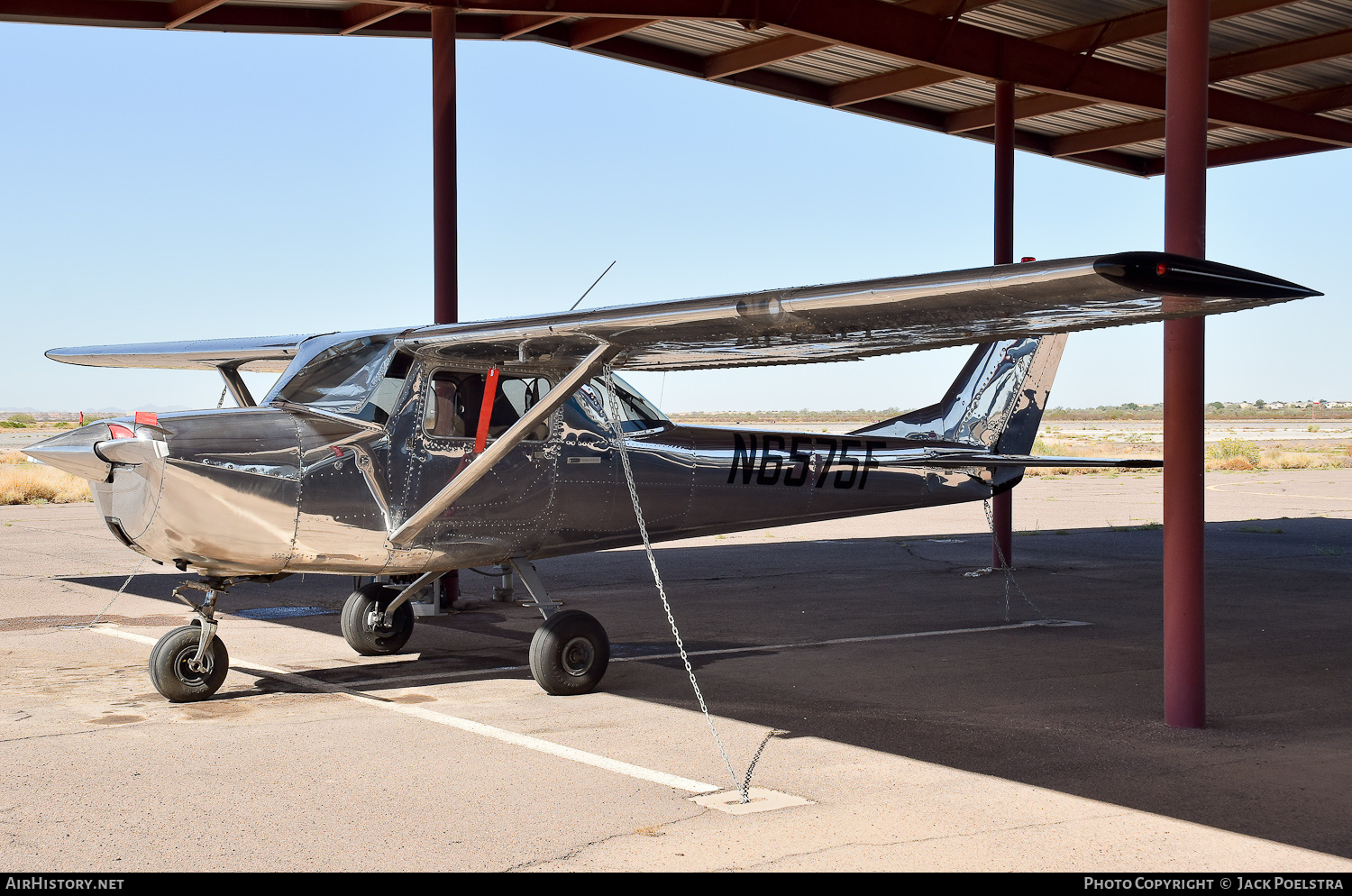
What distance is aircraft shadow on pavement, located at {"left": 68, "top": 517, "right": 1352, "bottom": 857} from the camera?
19.0 ft

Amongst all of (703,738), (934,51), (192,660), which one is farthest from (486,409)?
(934,51)

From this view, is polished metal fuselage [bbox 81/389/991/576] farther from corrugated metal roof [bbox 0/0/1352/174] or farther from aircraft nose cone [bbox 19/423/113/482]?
corrugated metal roof [bbox 0/0/1352/174]

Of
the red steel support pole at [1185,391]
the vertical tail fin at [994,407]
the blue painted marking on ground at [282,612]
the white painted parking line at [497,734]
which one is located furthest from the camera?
the blue painted marking on ground at [282,612]

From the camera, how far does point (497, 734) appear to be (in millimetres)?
6762

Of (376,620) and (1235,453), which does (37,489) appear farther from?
(1235,453)

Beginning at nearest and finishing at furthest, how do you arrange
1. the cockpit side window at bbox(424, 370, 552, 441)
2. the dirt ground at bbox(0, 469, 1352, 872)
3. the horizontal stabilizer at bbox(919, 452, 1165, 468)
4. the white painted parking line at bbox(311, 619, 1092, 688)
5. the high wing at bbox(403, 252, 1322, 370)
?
the dirt ground at bbox(0, 469, 1352, 872)
the high wing at bbox(403, 252, 1322, 370)
the cockpit side window at bbox(424, 370, 552, 441)
the white painted parking line at bbox(311, 619, 1092, 688)
the horizontal stabilizer at bbox(919, 452, 1165, 468)

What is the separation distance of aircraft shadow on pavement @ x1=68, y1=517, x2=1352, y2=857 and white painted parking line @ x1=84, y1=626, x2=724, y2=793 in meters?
0.25

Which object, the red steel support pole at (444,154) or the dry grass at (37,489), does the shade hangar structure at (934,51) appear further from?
the dry grass at (37,489)

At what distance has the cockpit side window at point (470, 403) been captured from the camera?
8.12m

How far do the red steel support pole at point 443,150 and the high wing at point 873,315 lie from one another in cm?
327

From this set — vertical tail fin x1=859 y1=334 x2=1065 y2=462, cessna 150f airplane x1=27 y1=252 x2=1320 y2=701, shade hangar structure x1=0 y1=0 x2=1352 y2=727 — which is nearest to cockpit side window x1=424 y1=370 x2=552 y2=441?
cessna 150f airplane x1=27 y1=252 x2=1320 y2=701

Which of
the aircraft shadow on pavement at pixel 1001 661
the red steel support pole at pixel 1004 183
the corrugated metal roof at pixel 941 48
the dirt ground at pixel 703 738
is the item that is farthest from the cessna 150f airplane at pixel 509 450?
the corrugated metal roof at pixel 941 48

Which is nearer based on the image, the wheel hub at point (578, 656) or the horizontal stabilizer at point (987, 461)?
the wheel hub at point (578, 656)
